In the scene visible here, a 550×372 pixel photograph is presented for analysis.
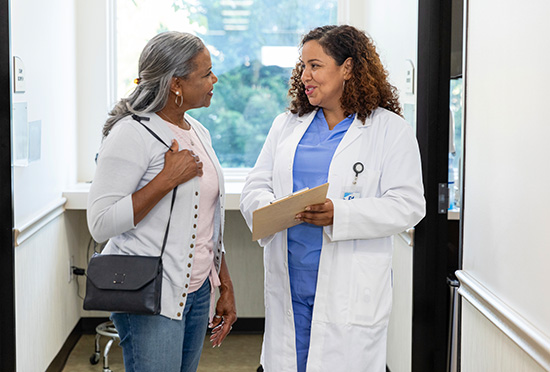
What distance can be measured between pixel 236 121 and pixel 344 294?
2547 mm

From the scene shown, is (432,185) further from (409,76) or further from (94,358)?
(94,358)

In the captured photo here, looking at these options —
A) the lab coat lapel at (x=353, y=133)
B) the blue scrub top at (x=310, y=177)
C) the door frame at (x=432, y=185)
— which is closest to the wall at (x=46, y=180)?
the blue scrub top at (x=310, y=177)

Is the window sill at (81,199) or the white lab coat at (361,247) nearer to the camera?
the white lab coat at (361,247)

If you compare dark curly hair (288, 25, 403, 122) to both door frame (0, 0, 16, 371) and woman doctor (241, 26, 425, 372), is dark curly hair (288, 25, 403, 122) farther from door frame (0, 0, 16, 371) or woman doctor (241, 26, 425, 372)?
door frame (0, 0, 16, 371)

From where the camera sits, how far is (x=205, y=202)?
1.84 metres

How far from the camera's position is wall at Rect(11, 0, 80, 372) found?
2.70 m

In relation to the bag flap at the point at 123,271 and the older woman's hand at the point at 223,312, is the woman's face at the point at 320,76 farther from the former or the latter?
the bag flap at the point at 123,271

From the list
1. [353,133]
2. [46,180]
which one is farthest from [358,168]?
[46,180]

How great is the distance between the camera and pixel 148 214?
1743 millimetres

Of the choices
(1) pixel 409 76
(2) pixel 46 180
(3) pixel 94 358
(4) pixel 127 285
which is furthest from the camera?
(3) pixel 94 358

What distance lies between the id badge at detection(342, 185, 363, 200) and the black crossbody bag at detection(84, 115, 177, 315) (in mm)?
572

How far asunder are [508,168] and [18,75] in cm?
188

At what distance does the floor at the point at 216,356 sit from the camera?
3.54 meters

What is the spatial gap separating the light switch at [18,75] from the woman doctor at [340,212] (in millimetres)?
1140
